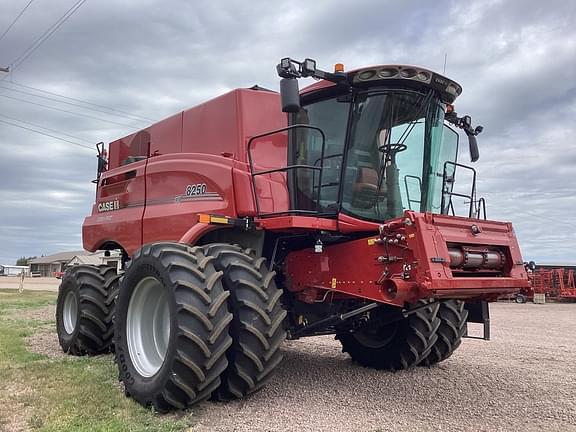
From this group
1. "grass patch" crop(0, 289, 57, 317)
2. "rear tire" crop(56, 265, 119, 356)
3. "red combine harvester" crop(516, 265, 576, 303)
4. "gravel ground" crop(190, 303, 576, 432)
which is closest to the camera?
"gravel ground" crop(190, 303, 576, 432)

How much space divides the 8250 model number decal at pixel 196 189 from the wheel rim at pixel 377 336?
2866mm

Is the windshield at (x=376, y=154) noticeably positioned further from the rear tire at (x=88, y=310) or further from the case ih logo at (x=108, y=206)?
the rear tire at (x=88, y=310)

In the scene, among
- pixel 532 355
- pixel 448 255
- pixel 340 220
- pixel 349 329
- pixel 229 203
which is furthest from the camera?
pixel 532 355

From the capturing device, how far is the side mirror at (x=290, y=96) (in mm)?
5145

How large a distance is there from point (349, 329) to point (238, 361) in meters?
2.26

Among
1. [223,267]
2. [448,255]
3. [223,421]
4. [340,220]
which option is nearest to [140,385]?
[223,421]

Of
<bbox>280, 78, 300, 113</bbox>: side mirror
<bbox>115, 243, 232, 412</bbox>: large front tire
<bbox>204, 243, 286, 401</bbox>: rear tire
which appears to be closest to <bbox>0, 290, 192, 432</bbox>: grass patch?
<bbox>115, 243, 232, 412</bbox>: large front tire

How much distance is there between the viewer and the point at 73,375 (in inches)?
254

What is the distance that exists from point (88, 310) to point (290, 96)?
15.9 ft

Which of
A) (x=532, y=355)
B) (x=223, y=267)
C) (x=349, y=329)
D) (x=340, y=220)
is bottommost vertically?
(x=532, y=355)

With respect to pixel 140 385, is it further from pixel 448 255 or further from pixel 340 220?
pixel 448 255

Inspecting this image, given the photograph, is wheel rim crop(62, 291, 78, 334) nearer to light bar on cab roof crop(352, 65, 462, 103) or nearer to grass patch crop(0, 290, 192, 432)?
grass patch crop(0, 290, 192, 432)

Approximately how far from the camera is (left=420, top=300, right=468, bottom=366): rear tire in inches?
285

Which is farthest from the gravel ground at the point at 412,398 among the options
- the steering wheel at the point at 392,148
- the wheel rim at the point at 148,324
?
the steering wheel at the point at 392,148
